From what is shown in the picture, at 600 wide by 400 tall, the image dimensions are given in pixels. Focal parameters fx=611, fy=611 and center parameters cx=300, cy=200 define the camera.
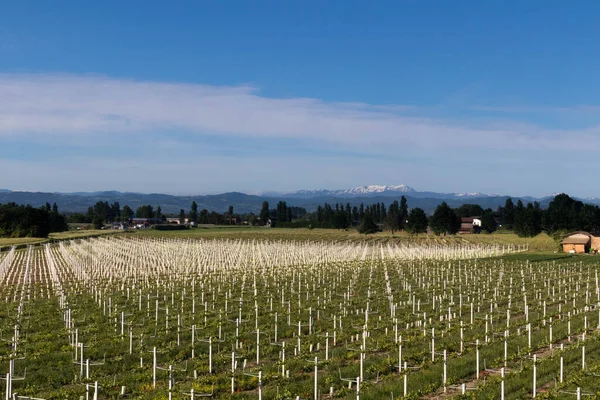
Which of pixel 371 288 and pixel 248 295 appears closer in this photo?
pixel 248 295

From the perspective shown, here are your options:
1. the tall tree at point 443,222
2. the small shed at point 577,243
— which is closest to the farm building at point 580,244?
the small shed at point 577,243

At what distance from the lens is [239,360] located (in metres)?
18.4

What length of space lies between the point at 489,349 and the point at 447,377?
3.84 m

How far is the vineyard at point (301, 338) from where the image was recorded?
1511 cm

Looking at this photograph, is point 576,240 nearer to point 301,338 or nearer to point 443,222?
point 443,222

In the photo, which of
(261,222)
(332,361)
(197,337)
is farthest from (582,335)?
(261,222)

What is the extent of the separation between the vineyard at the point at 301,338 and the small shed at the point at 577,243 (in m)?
27.6

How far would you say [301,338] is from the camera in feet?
69.8

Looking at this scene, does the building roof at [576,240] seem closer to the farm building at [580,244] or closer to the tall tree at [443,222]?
the farm building at [580,244]

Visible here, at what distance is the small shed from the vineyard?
2762 cm

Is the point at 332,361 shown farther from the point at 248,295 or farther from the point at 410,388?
the point at 248,295

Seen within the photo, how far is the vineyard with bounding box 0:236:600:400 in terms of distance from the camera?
1511 cm

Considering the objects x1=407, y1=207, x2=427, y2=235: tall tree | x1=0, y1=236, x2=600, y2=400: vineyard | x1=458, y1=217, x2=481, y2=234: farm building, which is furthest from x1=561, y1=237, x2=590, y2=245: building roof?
x1=458, y1=217, x2=481, y2=234: farm building

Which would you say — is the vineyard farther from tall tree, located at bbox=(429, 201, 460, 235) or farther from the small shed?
tall tree, located at bbox=(429, 201, 460, 235)
